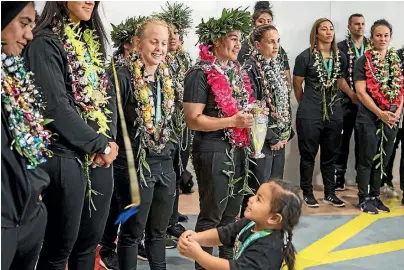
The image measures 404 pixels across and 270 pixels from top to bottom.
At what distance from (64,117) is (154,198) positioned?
2.92ft

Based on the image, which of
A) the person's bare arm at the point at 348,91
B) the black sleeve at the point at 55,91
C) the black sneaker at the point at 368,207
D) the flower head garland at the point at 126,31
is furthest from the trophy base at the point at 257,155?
the person's bare arm at the point at 348,91

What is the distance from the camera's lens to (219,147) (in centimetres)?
337

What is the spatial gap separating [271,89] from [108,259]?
163 cm

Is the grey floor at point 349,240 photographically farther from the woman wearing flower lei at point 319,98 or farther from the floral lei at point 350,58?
the floral lei at point 350,58

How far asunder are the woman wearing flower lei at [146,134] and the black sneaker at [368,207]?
100 inches

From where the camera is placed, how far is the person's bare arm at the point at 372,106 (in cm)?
491

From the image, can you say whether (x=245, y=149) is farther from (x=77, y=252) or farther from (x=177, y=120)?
(x=77, y=252)

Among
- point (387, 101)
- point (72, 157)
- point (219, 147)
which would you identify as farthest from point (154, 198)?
point (387, 101)

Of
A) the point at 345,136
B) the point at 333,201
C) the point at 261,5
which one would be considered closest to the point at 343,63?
the point at 345,136

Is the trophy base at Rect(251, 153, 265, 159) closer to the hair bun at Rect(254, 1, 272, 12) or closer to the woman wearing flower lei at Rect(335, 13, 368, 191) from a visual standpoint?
the woman wearing flower lei at Rect(335, 13, 368, 191)

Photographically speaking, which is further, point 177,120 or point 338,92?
point 338,92

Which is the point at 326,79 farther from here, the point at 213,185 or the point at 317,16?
the point at 213,185

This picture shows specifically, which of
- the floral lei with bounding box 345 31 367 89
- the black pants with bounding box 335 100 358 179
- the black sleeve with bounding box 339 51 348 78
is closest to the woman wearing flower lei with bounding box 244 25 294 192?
the black sleeve with bounding box 339 51 348 78

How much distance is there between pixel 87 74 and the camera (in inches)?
102
